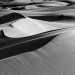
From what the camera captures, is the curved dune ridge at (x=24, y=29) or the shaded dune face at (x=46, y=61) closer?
the shaded dune face at (x=46, y=61)

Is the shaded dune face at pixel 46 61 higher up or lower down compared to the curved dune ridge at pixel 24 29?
lower down

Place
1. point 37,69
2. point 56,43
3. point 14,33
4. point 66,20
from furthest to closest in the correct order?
point 66,20
point 14,33
point 56,43
point 37,69

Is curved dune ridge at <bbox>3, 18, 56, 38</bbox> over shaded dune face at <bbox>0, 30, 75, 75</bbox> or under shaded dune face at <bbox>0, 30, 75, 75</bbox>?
over

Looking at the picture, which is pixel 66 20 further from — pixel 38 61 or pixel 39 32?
pixel 38 61

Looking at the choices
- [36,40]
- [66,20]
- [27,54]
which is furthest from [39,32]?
[66,20]

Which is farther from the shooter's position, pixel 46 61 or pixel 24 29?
pixel 24 29
